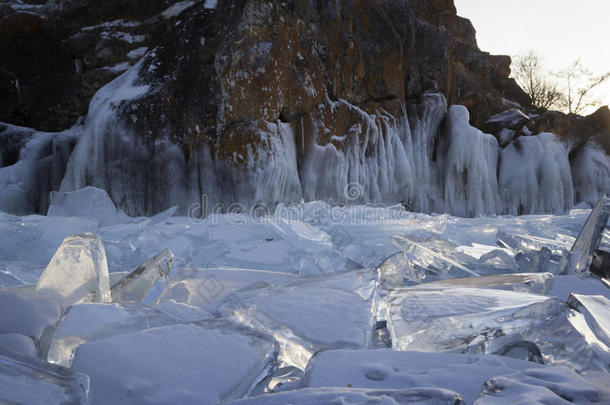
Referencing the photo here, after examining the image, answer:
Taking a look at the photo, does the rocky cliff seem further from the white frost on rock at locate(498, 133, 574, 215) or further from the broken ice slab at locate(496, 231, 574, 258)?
the broken ice slab at locate(496, 231, 574, 258)

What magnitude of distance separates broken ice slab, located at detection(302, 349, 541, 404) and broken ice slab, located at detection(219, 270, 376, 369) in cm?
11

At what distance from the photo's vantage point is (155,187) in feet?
14.8

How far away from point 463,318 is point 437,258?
798 mm

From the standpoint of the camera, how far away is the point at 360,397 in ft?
1.62

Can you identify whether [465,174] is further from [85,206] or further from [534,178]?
A: [85,206]

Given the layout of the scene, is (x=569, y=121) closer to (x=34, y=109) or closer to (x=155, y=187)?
(x=155, y=187)

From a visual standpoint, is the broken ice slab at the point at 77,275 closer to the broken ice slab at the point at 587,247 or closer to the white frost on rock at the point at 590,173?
the broken ice slab at the point at 587,247

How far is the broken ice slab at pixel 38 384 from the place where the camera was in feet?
1.51

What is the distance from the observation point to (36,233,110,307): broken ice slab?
38.1 inches

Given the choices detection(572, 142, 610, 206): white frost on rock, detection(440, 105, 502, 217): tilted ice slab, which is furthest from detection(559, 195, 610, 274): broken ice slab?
detection(572, 142, 610, 206): white frost on rock

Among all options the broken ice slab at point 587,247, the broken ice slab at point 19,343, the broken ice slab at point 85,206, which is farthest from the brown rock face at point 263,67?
the broken ice slab at point 19,343

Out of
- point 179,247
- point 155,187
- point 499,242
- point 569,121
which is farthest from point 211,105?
point 569,121

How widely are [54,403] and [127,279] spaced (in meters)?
0.72

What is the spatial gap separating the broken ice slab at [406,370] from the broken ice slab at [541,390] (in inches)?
1.8
